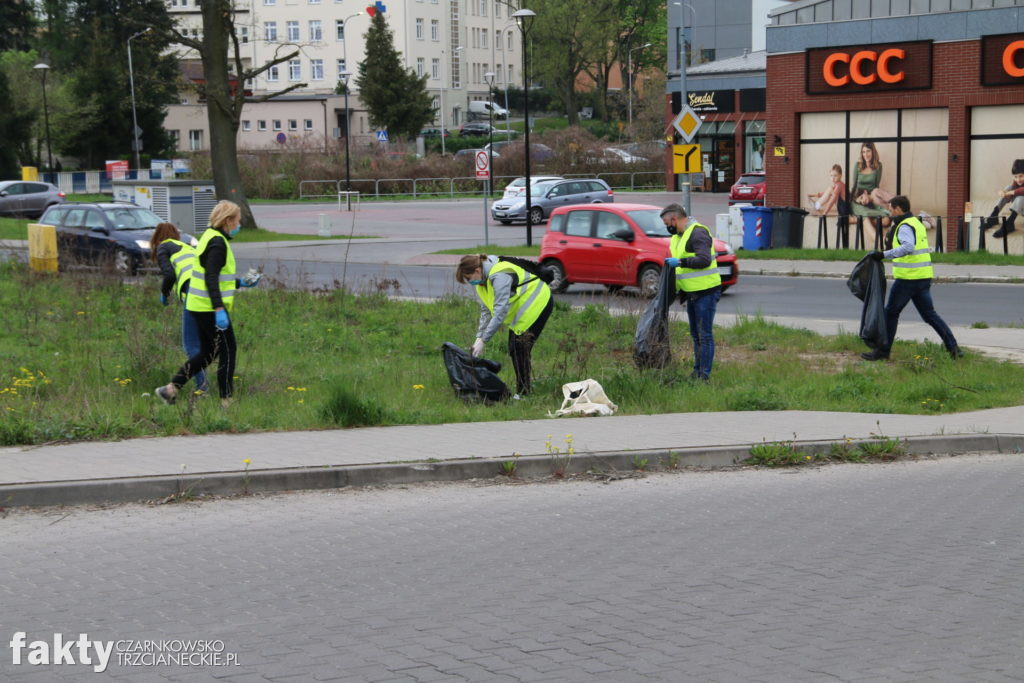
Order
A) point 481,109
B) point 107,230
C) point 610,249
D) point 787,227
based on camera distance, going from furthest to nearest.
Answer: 1. point 481,109
2. point 787,227
3. point 107,230
4. point 610,249

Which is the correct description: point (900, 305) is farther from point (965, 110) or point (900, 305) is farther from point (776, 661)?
point (965, 110)

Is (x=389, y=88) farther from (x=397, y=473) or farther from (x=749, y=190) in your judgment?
(x=397, y=473)

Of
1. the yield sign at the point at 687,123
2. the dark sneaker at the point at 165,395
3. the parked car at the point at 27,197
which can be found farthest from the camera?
the parked car at the point at 27,197

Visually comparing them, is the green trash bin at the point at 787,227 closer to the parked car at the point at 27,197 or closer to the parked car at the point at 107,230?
the parked car at the point at 107,230

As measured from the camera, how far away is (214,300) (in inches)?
412

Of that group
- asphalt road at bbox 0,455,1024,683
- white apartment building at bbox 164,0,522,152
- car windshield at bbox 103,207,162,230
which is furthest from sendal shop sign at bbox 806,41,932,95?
white apartment building at bbox 164,0,522,152

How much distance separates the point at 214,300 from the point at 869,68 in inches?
905

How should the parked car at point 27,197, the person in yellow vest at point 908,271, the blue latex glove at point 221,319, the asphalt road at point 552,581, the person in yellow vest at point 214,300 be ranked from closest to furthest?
the asphalt road at point 552,581 → the blue latex glove at point 221,319 → the person in yellow vest at point 214,300 → the person in yellow vest at point 908,271 → the parked car at point 27,197

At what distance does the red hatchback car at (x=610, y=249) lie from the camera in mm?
21047

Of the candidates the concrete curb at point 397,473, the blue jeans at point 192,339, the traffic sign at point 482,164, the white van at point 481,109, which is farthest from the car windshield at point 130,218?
the white van at point 481,109

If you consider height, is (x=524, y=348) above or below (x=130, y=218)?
below

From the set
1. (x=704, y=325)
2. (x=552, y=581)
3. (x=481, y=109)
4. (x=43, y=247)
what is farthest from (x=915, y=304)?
(x=481, y=109)

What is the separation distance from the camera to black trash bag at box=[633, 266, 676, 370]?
40.1 ft

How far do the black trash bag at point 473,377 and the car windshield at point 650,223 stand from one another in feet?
34.7
